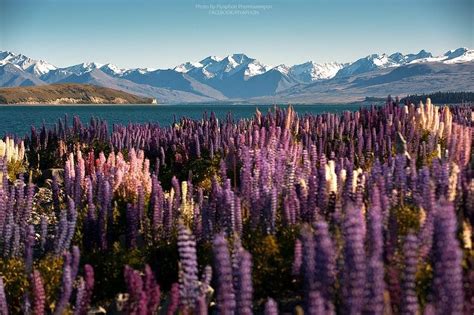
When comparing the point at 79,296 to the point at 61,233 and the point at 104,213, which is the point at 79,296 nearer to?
the point at 61,233

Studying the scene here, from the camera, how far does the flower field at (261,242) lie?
4914 mm

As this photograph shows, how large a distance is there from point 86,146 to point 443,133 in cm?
1136

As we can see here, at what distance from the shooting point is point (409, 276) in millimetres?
4895

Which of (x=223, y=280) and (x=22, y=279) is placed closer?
(x=223, y=280)

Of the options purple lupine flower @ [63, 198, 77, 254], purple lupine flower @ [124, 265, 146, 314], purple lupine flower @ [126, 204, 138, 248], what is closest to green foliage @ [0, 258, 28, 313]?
purple lupine flower @ [63, 198, 77, 254]

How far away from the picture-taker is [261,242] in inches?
306

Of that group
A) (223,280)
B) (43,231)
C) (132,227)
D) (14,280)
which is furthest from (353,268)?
(43,231)

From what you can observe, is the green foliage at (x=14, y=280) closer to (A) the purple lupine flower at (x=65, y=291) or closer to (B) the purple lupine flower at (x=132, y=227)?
(B) the purple lupine flower at (x=132, y=227)

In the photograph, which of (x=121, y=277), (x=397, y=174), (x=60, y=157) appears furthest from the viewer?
(x=60, y=157)

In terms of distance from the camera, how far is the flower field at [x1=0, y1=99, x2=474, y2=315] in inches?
193

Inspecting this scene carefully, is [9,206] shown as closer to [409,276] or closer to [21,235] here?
[21,235]

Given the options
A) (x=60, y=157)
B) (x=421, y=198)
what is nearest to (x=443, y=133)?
(x=421, y=198)

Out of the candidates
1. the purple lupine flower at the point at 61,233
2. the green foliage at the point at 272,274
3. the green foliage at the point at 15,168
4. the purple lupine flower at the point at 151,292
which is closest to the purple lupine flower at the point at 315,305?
the purple lupine flower at the point at 151,292

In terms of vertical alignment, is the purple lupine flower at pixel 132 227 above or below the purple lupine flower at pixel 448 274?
below
